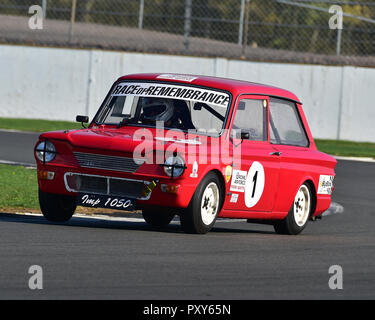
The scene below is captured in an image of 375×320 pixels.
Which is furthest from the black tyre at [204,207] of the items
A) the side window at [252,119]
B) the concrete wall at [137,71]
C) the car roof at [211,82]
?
the concrete wall at [137,71]

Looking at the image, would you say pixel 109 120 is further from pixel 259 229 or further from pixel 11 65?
pixel 11 65

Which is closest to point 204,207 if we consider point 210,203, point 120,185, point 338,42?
point 210,203

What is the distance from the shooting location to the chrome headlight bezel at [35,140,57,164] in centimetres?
998

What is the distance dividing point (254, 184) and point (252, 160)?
10.3 inches

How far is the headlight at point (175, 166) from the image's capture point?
938 centimetres

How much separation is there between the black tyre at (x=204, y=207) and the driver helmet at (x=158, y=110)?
3.58ft

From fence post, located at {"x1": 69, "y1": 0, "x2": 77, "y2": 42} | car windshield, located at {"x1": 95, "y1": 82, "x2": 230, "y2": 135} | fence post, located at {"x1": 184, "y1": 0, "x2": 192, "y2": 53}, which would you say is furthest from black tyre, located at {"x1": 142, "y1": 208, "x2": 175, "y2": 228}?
fence post, located at {"x1": 69, "y1": 0, "x2": 77, "y2": 42}

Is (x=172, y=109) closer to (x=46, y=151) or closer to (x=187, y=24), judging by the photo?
(x=46, y=151)

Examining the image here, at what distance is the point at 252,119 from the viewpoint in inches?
431

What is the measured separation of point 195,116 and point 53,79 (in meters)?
17.6

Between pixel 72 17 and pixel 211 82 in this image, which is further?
pixel 72 17

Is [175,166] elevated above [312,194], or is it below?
above

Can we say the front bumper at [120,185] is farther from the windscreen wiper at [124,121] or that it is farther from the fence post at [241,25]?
the fence post at [241,25]

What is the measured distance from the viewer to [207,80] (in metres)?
10.9
